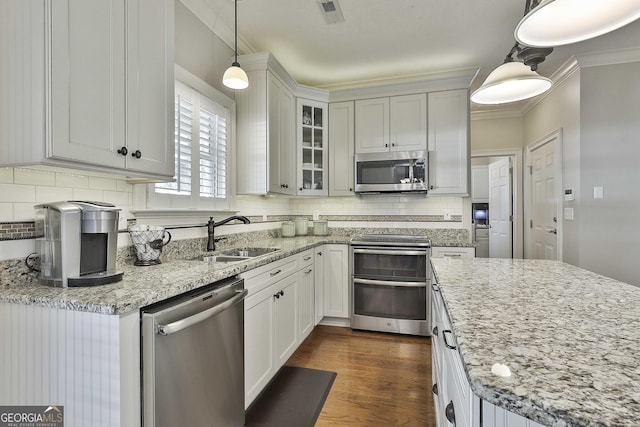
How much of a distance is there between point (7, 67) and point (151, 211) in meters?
0.94

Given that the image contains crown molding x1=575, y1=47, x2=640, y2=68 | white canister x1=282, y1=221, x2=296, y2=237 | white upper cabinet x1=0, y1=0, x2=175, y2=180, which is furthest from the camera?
white canister x1=282, y1=221, x2=296, y2=237

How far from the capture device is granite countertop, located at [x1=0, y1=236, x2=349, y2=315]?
1.08 metres

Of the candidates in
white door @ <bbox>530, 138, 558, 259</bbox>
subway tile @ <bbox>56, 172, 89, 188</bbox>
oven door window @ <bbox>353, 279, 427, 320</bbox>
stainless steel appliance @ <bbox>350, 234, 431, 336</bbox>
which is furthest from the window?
white door @ <bbox>530, 138, 558, 259</bbox>

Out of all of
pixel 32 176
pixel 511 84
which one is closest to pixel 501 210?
pixel 511 84

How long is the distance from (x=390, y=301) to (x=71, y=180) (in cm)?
272

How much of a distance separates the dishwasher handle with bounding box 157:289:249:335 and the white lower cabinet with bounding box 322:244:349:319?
1.73 m

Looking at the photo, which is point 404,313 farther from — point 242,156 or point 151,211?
point 151,211

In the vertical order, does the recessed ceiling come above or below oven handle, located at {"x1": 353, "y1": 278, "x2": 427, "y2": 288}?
above

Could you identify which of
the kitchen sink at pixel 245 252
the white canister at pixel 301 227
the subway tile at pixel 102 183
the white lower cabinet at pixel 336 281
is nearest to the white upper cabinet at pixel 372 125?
the white canister at pixel 301 227

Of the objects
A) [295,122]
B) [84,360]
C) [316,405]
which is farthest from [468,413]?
[295,122]

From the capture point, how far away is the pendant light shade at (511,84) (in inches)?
60.7

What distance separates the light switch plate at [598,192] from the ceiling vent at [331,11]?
2905mm

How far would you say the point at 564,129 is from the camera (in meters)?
3.55

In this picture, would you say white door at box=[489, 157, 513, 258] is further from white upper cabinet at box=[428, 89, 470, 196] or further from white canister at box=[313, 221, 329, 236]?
white canister at box=[313, 221, 329, 236]
